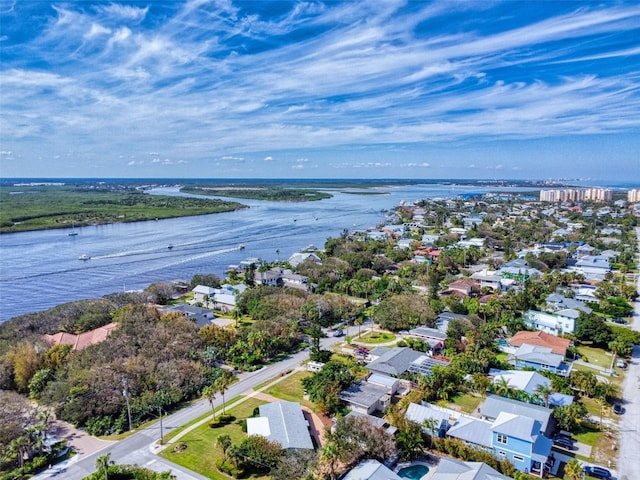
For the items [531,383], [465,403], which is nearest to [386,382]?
[465,403]

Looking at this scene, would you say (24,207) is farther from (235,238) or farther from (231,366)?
(231,366)

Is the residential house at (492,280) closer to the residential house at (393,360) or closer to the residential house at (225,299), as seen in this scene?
the residential house at (393,360)

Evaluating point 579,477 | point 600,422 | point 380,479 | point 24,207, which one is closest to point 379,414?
point 380,479

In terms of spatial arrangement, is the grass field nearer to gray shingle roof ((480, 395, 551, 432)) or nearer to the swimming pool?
gray shingle roof ((480, 395, 551, 432))

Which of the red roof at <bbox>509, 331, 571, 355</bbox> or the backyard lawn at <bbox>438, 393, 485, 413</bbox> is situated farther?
the red roof at <bbox>509, 331, 571, 355</bbox>

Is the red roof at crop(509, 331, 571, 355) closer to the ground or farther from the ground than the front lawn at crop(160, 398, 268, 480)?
farther from the ground

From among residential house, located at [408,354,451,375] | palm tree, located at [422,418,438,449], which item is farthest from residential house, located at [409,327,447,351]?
palm tree, located at [422,418,438,449]

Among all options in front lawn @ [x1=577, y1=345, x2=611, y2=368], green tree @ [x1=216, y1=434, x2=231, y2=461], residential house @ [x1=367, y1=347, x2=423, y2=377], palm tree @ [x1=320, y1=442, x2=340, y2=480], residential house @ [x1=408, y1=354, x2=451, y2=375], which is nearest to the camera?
palm tree @ [x1=320, y1=442, x2=340, y2=480]
